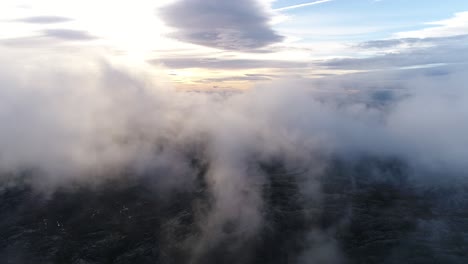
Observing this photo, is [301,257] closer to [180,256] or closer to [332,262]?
[332,262]

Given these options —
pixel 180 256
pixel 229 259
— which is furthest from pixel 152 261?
pixel 229 259

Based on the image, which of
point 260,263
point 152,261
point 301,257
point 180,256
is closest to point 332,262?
point 301,257

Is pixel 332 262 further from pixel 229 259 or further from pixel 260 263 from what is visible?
pixel 229 259

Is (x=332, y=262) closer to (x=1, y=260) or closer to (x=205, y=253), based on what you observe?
(x=205, y=253)

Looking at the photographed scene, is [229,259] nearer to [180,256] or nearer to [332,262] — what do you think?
[180,256]

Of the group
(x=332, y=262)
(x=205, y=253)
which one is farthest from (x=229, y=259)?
(x=332, y=262)

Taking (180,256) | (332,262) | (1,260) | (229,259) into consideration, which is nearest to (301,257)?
(332,262)
